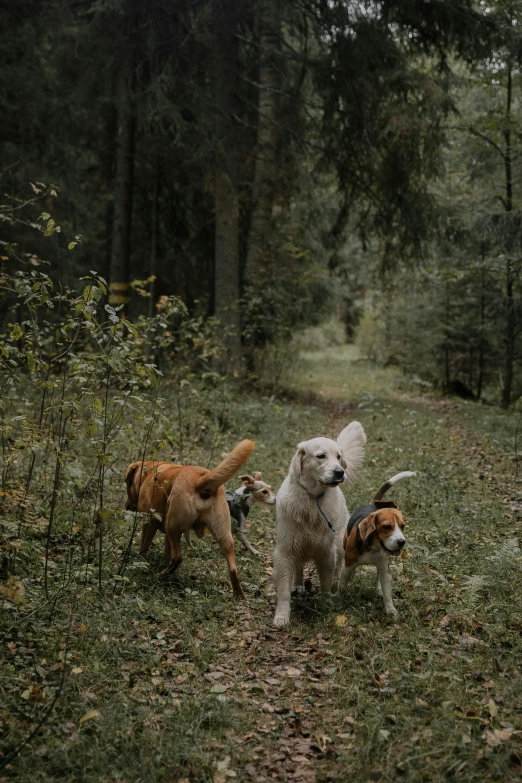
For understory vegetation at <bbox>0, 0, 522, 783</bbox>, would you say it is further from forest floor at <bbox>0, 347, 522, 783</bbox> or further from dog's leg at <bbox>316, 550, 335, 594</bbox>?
dog's leg at <bbox>316, 550, 335, 594</bbox>

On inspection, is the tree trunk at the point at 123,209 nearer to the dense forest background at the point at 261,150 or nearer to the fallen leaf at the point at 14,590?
the dense forest background at the point at 261,150

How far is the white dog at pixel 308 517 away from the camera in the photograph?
16.2 feet

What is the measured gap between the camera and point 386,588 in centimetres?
488

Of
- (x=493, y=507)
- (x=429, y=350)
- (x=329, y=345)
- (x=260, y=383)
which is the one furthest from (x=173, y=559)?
(x=329, y=345)

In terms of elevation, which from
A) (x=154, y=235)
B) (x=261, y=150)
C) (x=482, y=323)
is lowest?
(x=482, y=323)

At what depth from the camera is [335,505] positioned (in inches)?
206

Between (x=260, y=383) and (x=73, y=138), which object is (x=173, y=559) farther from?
(x=73, y=138)

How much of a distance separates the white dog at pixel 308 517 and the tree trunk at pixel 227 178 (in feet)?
29.4

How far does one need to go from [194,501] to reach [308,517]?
949 millimetres

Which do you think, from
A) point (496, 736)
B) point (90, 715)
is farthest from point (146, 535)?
point (496, 736)

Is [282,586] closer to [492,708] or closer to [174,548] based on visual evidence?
[174,548]

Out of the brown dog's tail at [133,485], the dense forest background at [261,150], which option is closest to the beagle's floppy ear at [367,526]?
the brown dog's tail at [133,485]

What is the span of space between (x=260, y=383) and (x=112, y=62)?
8282 millimetres

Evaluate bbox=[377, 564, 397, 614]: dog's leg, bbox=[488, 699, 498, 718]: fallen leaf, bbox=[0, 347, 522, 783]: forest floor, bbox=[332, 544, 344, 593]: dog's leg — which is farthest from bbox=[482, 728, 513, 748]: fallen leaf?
bbox=[332, 544, 344, 593]: dog's leg
